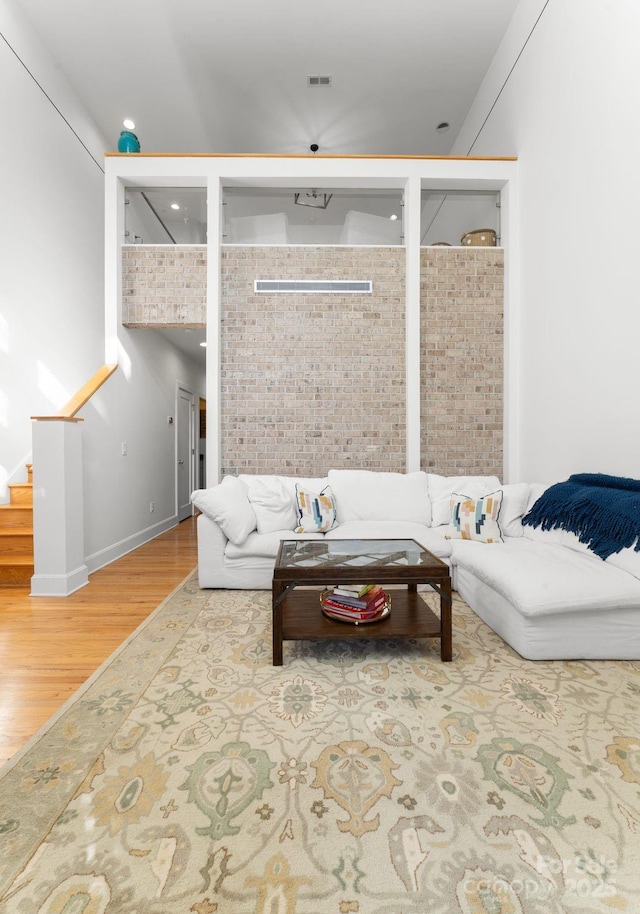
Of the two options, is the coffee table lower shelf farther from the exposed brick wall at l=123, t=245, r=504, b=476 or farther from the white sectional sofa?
the exposed brick wall at l=123, t=245, r=504, b=476

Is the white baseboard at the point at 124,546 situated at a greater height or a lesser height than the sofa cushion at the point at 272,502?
lesser

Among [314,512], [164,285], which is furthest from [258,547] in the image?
[164,285]

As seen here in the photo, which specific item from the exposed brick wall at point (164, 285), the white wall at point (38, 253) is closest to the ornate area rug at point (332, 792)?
the white wall at point (38, 253)

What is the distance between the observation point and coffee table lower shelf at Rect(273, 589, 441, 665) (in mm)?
2141

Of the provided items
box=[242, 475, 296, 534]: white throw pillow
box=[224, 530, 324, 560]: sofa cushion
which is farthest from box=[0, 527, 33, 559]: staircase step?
box=[242, 475, 296, 534]: white throw pillow

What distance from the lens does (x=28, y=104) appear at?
431cm

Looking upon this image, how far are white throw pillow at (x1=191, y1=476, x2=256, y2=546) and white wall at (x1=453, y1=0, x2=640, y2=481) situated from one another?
2.49m

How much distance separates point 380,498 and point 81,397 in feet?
8.56

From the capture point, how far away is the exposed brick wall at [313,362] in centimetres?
448

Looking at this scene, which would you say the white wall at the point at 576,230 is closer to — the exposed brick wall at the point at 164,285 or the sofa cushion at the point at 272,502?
the sofa cushion at the point at 272,502

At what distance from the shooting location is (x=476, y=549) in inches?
112

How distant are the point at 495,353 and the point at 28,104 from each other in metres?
5.06

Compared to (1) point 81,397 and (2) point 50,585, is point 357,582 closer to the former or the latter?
(2) point 50,585

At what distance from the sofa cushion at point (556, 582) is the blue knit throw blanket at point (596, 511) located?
130mm
